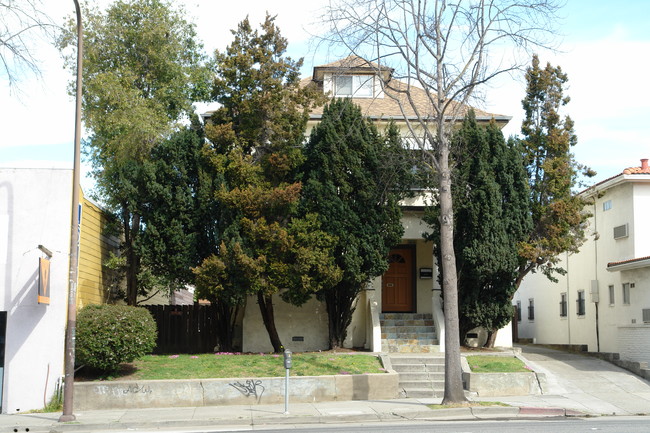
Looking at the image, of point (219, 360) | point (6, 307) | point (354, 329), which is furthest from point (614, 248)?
point (6, 307)

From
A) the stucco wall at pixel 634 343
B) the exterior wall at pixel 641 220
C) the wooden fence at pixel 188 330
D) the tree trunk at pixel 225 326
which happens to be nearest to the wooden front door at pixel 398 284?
the tree trunk at pixel 225 326

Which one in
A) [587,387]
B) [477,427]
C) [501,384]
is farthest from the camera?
[587,387]

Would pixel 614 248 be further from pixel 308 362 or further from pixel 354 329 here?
pixel 308 362

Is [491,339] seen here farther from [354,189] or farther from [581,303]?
[581,303]

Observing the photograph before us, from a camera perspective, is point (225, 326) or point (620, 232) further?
point (620, 232)

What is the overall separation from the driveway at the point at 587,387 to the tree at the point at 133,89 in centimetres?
1135

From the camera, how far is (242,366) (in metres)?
17.2

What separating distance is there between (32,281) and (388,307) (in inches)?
455

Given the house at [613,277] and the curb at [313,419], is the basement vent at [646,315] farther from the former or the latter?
the curb at [313,419]

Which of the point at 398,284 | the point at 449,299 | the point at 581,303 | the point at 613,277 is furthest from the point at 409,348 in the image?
the point at 581,303

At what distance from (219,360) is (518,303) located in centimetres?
2035

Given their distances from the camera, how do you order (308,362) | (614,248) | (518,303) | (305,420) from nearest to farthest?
(305,420), (308,362), (614,248), (518,303)

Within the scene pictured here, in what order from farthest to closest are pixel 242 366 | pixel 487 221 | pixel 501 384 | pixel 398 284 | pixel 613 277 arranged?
pixel 398 284
pixel 613 277
pixel 487 221
pixel 242 366
pixel 501 384

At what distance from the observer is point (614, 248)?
2378cm
